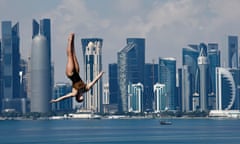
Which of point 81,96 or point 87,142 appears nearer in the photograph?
point 81,96

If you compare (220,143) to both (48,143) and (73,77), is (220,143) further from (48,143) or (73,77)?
(73,77)

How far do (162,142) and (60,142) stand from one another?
10.4 metres

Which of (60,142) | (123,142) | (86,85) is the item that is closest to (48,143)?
(60,142)

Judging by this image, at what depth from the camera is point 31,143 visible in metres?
96.2

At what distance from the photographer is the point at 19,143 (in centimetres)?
9562

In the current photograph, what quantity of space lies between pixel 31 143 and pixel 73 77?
90678mm

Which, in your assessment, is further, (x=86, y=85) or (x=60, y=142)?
(x=60, y=142)

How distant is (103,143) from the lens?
310 ft

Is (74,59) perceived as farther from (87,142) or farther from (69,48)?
(87,142)

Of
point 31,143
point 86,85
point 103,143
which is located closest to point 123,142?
point 103,143

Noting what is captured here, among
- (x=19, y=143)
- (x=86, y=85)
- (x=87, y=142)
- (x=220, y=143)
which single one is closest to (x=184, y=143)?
(x=220, y=143)

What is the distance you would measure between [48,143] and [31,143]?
2.76 m

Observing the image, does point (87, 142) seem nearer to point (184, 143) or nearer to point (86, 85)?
point (184, 143)

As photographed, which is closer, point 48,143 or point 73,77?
point 73,77
